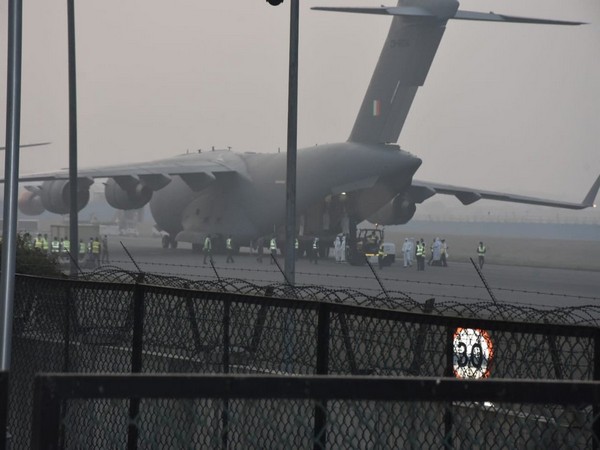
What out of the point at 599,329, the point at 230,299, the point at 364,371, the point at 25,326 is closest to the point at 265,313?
the point at 230,299

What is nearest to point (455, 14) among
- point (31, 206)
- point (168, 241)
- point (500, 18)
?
point (500, 18)

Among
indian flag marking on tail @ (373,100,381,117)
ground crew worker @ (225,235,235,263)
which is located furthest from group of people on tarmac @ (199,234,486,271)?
indian flag marking on tail @ (373,100,381,117)

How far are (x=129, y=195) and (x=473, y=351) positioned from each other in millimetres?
43670

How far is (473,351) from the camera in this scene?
6.49 m

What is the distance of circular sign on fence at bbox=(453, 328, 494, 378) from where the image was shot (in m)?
6.39

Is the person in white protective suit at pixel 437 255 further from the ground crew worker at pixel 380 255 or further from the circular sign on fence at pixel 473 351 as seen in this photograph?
the circular sign on fence at pixel 473 351

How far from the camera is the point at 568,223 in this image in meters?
103

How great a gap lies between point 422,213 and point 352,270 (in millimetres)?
74532

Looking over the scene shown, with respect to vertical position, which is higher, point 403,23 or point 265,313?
point 403,23

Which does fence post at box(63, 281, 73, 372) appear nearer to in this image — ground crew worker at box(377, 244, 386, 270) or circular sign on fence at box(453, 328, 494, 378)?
circular sign on fence at box(453, 328, 494, 378)

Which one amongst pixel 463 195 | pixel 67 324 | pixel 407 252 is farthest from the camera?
pixel 463 195

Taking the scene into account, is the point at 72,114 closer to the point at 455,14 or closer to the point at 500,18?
the point at 500,18

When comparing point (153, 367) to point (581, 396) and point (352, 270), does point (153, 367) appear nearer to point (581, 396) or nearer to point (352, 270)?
point (581, 396)

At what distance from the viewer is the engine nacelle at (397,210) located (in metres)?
48.2
